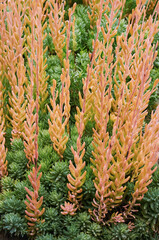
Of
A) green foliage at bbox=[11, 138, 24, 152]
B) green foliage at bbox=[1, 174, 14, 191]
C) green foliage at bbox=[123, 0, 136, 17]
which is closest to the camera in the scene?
green foliage at bbox=[1, 174, 14, 191]

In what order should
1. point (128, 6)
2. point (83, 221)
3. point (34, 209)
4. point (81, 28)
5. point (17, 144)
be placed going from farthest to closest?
1. point (128, 6)
2. point (81, 28)
3. point (17, 144)
4. point (83, 221)
5. point (34, 209)

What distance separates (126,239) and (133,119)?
2.60ft

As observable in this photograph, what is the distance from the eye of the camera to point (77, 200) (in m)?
1.82

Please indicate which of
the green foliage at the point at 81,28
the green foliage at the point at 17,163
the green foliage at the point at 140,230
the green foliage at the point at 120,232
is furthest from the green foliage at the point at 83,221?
the green foliage at the point at 81,28

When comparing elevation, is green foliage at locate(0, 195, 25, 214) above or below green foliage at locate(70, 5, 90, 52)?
below

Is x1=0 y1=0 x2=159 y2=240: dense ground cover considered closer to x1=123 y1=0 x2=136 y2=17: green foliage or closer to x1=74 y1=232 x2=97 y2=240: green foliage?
x1=74 y1=232 x2=97 y2=240: green foliage

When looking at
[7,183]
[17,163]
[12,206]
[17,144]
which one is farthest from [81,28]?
[12,206]

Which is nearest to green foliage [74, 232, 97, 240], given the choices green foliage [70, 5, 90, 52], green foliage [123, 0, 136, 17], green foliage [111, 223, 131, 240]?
green foliage [111, 223, 131, 240]

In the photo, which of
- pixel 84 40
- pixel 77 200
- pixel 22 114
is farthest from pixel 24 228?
pixel 84 40

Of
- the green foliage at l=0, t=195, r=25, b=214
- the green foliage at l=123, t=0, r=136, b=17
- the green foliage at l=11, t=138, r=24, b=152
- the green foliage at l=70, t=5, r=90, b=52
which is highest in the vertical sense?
the green foliage at l=123, t=0, r=136, b=17

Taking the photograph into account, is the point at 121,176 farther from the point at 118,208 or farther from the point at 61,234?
the point at 61,234

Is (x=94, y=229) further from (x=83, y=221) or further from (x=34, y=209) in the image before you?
(x=34, y=209)

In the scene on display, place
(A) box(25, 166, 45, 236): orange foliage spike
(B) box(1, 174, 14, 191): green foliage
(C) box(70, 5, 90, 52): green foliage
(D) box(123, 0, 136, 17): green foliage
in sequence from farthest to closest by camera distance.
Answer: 1. (D) box(123, 0, 136, 17): green foliage
2. (C) box(70, 5, 90, 52): green foliage
3. (B) box(1, 174, 14, 191): green foliage
4. (A) box(25, 166, 45, 236): orange foliage spike

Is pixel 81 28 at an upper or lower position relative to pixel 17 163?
upper
